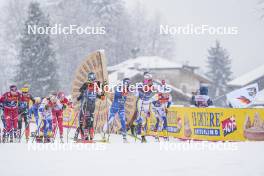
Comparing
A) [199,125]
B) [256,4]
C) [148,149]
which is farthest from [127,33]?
[148,149]

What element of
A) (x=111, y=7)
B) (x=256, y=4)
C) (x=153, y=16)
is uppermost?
(x=153, y=16)

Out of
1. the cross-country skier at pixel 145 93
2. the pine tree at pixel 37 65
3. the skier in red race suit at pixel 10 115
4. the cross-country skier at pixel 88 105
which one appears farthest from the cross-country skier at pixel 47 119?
the pine tree at pixel 37 65

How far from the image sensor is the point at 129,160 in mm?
9562

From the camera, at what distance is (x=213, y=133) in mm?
19594

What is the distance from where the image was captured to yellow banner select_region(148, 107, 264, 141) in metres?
18.4

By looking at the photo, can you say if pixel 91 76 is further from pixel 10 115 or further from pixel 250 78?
pixel 250 78

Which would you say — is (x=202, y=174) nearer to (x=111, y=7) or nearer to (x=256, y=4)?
(x=256, y=4)

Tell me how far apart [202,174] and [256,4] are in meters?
41.8

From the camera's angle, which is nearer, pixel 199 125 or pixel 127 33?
pixel 199 125

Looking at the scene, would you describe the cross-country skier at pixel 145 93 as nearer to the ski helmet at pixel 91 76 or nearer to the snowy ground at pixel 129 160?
the ski helmet at pixel 91 76

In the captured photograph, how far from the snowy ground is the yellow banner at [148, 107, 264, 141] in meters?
6.54

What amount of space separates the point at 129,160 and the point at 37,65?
49.1 meters

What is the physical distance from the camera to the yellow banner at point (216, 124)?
18406mm

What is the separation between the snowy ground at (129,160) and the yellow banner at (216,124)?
21.5 ft
